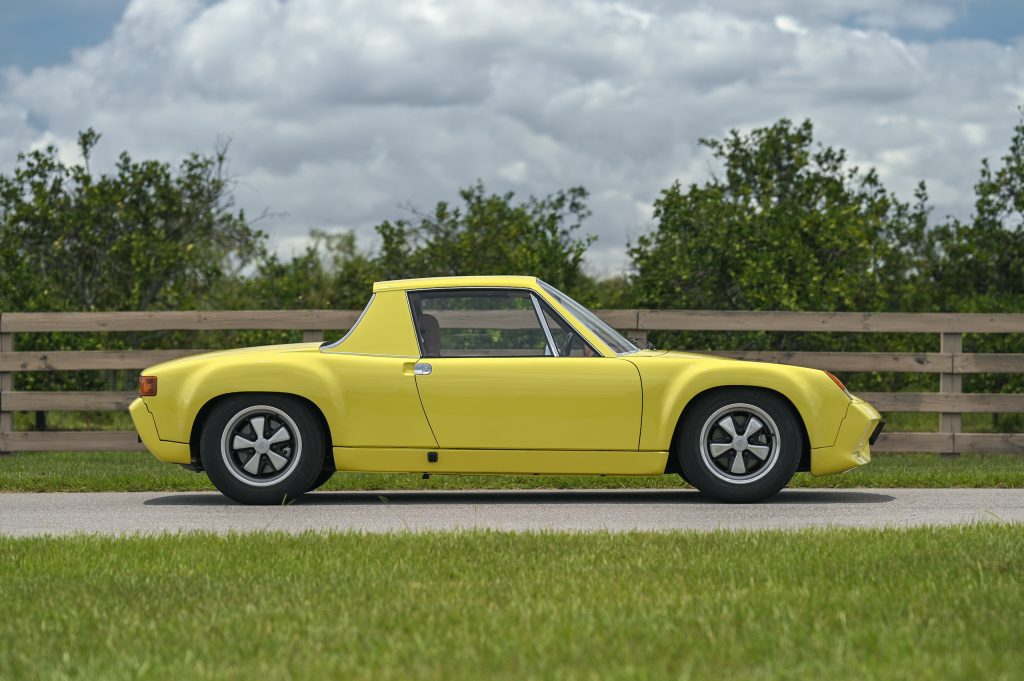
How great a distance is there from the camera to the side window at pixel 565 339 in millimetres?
8938

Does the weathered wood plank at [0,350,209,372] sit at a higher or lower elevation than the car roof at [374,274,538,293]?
lower

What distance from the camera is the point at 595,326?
9.13 m

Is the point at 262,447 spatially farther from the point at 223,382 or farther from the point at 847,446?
the point at 847,446

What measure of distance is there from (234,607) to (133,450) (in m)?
8.32

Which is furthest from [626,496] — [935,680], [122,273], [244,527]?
[122,273]

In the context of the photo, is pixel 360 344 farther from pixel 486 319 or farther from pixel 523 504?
pixel 523 504

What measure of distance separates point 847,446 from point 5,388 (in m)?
8.76

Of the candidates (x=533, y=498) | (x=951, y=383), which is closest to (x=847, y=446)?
(x=533, y=498)

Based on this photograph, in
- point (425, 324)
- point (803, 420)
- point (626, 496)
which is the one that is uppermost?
point (425, 324)

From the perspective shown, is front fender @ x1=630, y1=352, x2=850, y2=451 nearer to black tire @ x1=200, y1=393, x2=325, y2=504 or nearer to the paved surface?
the paved surface

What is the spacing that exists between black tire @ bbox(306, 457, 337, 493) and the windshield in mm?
1913

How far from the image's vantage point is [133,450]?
13.2 meters

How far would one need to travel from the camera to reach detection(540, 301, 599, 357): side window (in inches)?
352

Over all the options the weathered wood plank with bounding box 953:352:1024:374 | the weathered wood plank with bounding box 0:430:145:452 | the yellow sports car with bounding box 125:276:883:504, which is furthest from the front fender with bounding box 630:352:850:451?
the weathered wood plank with bounding box 0:430:145:452
